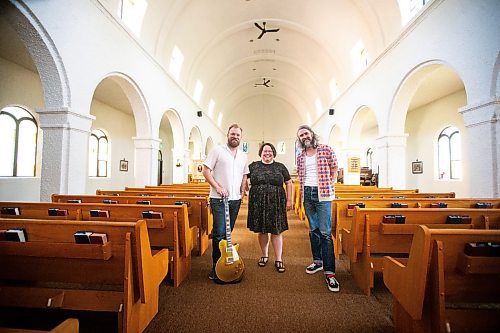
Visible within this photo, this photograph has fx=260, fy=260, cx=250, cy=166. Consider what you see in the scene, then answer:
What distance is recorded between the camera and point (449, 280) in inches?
58.6

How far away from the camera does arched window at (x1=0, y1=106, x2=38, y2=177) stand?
22.6 feet

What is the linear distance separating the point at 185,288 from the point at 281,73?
49.9 ft

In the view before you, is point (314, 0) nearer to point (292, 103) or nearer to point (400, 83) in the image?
point (400, 83)

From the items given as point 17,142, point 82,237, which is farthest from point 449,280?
point 17,142

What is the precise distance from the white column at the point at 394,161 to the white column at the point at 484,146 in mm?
2574

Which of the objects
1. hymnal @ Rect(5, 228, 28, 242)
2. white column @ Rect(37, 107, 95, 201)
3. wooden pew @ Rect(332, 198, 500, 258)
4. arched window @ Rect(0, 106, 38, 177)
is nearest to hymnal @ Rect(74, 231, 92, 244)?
hymnal @ Rect(5, 228, 28, 242)

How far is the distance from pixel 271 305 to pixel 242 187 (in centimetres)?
127

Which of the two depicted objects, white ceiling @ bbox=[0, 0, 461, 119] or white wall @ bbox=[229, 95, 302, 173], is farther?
white wall @ bbox=[229, 95, 302, 173]

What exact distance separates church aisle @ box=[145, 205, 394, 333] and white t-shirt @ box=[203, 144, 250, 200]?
0.96 m

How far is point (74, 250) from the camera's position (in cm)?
163

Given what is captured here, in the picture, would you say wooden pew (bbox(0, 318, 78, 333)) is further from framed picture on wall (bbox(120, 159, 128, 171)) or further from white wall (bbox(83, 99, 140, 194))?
framed picture on wall (bbox(120, 159, 128, 171))

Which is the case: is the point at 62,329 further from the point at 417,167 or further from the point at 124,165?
the point at 417,167

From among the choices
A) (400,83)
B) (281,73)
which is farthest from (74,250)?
(281,73)

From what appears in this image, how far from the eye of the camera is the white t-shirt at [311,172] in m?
2.82
